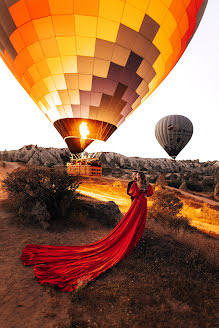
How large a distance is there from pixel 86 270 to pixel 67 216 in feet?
13.1

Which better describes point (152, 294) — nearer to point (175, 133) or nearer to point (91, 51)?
point (91, 51)

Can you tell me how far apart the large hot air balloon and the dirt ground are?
6793 millimetres

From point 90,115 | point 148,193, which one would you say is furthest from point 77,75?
point 148,193

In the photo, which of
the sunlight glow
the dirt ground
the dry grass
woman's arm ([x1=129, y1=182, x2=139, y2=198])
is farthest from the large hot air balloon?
the dry grass

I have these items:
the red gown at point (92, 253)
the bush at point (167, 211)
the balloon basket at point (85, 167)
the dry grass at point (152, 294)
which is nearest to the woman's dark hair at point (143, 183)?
the red gown at point (92, 253)

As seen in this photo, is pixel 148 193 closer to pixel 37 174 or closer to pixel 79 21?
pixel 37 174

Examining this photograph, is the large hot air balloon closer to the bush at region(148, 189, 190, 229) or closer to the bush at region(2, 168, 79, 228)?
the bush at region(2, 168, 79, 228)

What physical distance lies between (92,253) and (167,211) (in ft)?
21.8

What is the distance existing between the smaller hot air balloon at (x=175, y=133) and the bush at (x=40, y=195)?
116ft

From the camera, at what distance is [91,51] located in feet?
31.6

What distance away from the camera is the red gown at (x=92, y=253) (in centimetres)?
454

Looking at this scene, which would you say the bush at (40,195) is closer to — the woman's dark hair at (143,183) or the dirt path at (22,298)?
the dirt path at (22,298)

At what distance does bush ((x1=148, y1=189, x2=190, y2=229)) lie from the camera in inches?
395

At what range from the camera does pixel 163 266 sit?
15.0ft
